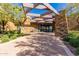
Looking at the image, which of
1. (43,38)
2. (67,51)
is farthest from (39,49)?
(67,51)

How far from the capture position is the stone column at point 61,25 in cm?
446

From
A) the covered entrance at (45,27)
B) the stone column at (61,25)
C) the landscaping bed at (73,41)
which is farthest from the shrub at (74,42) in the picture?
the covered entrance at (45,27)

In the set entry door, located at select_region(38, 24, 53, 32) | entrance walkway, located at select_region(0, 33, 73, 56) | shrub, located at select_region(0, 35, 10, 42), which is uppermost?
entry door, located at select_region(38, 24, 53, 32)

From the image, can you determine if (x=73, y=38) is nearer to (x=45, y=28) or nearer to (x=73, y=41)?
(x=73, y=41)

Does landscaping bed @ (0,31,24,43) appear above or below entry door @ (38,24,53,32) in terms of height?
below

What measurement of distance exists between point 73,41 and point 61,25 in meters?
0.49

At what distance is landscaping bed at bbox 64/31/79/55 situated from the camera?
4.30 meters

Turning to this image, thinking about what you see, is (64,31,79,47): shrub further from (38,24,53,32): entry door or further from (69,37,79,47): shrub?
(38,24,53,32): entry door

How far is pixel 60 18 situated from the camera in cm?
446

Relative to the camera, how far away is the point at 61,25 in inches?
178

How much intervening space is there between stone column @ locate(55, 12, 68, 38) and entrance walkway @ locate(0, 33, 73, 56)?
0.53ft

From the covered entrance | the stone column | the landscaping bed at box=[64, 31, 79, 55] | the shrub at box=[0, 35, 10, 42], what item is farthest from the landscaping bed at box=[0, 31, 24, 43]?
the landscaping bed at box=[64, 31, 79, 55]

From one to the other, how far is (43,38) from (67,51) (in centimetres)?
65

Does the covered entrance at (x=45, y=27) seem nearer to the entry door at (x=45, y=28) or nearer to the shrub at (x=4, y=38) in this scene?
the entry door at (x=45, y=28)
